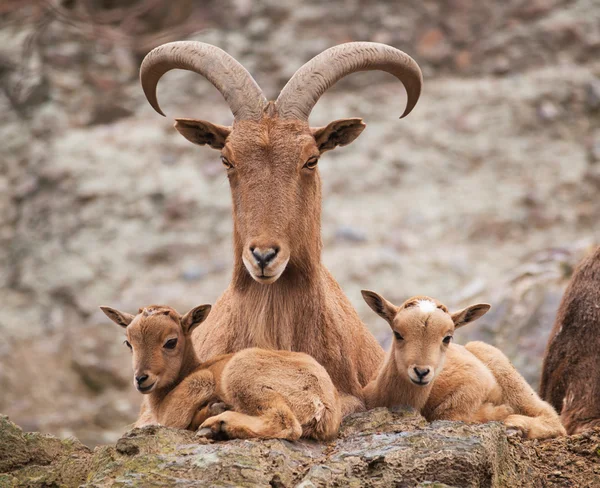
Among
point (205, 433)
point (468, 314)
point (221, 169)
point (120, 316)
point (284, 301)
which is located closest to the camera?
point (205, 433)

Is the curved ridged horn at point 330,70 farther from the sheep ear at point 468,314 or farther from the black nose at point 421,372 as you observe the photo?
the black nose at point 421,372

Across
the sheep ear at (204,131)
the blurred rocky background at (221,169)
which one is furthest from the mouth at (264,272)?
the blurred rocky background at (221,169)

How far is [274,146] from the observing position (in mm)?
9586

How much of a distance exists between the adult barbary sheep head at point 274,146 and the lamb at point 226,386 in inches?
29.8

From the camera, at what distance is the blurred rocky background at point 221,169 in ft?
68.4

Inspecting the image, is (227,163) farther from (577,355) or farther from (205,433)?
(577,355)

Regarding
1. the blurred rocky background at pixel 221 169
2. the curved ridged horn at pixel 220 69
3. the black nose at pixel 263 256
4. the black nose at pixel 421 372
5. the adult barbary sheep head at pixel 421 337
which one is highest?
the blurred rocky background at pixel 221 169

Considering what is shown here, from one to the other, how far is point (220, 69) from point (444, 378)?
3.35 meters

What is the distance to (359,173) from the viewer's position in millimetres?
22578

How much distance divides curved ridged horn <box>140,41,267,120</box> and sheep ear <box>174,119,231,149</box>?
0.21m

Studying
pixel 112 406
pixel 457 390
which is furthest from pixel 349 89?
pixel 457 390

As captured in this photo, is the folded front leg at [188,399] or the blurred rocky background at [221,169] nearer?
the folded front leg at [188,399]

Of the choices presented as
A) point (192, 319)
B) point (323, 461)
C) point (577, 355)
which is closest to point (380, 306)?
point (192, 319)

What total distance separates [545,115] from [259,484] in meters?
16.8
